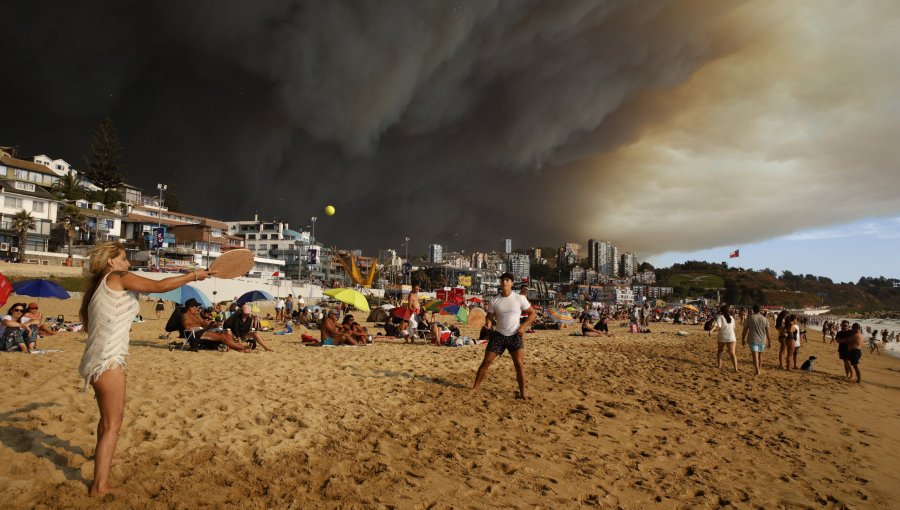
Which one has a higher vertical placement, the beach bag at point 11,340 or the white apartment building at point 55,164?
the white apartment building at point 55,164

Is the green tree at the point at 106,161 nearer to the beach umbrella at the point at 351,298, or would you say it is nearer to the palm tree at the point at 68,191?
the palm tree at the point at 68,191

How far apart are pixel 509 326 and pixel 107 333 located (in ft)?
15.9

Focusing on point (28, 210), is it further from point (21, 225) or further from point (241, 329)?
point (241, 329)

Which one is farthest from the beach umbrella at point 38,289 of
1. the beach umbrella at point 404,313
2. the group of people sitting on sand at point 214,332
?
the beach umbrella at point 404,313

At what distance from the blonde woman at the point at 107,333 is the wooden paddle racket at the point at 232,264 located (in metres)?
0.64

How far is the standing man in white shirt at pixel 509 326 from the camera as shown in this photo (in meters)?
6.64

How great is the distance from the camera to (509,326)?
22.0 ft

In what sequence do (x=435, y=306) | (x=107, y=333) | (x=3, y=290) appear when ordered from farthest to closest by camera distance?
(x=435, y=306)
(x=3, y=290)
(x=107, y=333)

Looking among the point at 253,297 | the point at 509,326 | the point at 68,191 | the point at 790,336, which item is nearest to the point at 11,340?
the point at 509,326

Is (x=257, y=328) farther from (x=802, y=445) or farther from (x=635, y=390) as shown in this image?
(x=802, y=445)

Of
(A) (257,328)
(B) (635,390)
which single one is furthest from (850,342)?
(A) (257,328)

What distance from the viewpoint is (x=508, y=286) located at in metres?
6.76

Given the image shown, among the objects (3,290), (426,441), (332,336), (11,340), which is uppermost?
(3,290)

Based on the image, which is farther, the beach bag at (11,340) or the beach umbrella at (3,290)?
the beach bag at (11,340)
